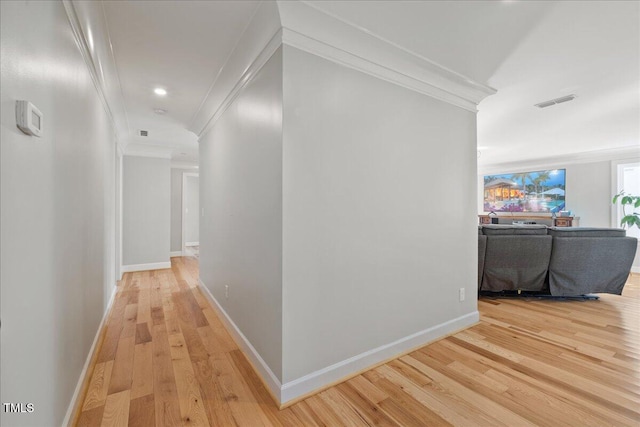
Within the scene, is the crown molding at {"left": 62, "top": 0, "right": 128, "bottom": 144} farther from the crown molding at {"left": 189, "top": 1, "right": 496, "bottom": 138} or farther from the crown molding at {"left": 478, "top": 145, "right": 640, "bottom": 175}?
the crown molding at {"left": 478, "top": 145, "right": 640, "bottom": 175}

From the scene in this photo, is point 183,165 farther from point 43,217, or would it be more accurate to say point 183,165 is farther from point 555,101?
point 555,101

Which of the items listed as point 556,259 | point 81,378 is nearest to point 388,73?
point 81,378

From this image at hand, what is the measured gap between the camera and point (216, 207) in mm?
3182

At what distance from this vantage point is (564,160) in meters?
6.46

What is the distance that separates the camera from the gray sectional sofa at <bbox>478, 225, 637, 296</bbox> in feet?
11.6

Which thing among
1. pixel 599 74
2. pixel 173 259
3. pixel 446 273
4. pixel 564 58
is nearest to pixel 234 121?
pixel 446 273

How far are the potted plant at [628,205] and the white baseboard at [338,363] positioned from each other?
16.6 ft

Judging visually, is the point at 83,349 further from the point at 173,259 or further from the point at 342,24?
the point at 173,259

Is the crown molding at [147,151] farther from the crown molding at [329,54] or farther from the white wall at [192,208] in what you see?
the crown molding at [329,54]

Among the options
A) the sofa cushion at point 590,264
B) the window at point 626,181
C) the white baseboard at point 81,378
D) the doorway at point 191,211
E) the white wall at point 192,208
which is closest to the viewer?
the white baseboard at point 81,378

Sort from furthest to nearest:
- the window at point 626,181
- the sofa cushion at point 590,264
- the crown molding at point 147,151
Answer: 1. the window at point 626,181
2. the crown molding at point 147,151
3. the sofa cushion at point 590,264

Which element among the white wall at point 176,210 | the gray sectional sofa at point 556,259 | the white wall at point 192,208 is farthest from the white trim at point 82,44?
the white wall at point 192,208

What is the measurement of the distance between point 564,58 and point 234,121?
2863 millimetres

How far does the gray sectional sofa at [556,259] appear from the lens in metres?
3.53
